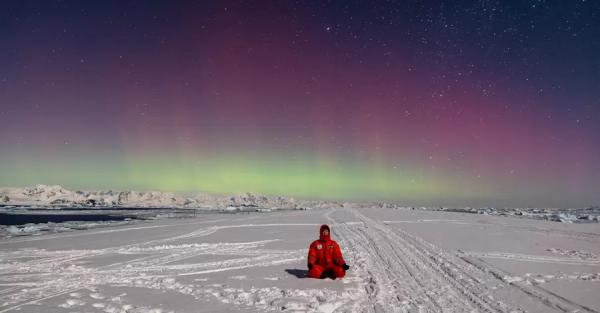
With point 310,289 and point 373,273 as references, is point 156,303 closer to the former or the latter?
point 310,289

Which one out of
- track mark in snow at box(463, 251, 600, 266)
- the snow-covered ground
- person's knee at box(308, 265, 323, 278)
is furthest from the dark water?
track mark in snow at box(463, 251, 600, 266)

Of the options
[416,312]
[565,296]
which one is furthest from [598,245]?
[416,312]

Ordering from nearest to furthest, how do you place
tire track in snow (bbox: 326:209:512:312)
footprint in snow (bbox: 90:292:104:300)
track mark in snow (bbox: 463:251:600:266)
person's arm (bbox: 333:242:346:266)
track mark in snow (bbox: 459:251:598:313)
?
1. track mark in snow (bbox: 459:251:598:313)
2. tire track in snow (bbox: 326:209:512:312)
3. footprint in snow (bbox: 90:292:104:300)
4. person's arm (bbox: 333:242:346:266)
5. track mark in snow (bbox: 463:251:600:266)

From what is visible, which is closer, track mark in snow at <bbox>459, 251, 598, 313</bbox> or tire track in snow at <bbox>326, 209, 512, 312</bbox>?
track mark in snow at <bbox>459, 251, 598, 313</bbox>

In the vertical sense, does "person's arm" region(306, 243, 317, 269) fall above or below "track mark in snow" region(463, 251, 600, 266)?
above

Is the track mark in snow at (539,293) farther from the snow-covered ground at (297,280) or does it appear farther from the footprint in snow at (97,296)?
the footprint in snow at (97,296)

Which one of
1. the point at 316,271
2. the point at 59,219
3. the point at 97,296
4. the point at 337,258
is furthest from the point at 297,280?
the point at 59,219

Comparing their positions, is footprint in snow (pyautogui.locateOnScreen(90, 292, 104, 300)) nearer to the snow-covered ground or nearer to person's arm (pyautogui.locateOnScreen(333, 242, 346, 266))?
the snow-covered ground

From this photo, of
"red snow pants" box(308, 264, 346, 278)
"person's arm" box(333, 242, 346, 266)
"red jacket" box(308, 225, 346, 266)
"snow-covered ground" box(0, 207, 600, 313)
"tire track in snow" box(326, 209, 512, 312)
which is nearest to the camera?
"tire track in snow" box(326, 209, 512, 312)

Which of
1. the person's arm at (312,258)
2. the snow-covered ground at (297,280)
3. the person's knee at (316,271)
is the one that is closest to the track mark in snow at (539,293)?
the snow-covered ground at (297,280)

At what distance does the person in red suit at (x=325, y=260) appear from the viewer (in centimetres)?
979

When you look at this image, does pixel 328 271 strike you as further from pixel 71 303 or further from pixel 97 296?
pixel 71 303

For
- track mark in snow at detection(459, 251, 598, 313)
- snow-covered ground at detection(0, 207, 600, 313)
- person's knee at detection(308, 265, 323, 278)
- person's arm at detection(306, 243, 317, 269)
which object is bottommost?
snow-covered ground at detection(0, 207, 600, 313)

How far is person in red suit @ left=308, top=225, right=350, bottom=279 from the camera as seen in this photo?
9.79 m
